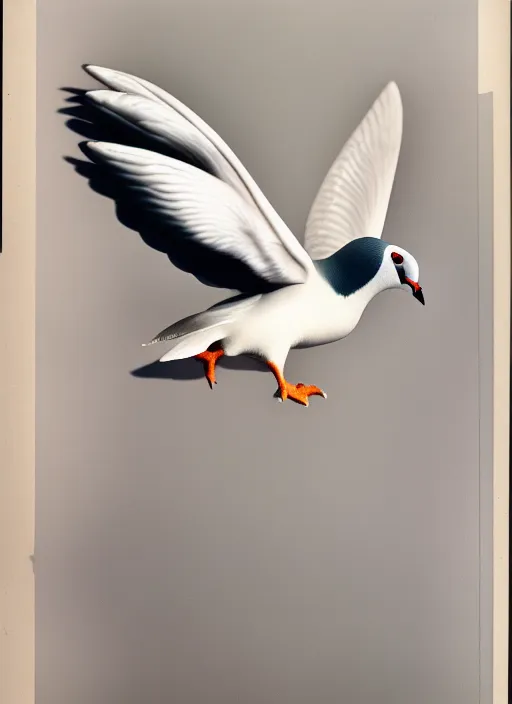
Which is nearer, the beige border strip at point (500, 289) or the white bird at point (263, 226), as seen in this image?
the white bird at point (263, 226)

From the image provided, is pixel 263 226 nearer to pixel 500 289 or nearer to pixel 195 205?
pixel 195 205

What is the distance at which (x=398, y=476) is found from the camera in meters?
0.82

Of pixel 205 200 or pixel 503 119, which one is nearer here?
pixel 205 200

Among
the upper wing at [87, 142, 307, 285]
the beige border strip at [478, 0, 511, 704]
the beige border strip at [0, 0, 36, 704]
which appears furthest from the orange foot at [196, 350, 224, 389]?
the beige border strip at [478, 0, 511, 704]

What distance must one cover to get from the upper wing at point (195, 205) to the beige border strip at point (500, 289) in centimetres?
31

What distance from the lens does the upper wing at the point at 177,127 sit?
0.72 meters

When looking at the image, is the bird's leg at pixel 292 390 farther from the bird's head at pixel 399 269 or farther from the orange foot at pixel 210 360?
the bird's head at pixel 399 269

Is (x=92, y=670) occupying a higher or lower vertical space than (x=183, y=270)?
lower

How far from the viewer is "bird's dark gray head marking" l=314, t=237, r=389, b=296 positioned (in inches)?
31.0

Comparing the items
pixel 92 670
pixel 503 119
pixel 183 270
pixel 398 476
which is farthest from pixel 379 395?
pixel 92 670

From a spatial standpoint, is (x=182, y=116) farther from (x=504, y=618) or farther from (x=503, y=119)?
(x=504, y=618)

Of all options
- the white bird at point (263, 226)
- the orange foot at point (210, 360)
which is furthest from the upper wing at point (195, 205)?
the orange foot at point (210, 360)

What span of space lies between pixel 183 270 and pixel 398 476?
40 cm

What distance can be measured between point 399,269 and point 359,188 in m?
0.12
